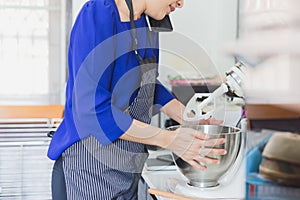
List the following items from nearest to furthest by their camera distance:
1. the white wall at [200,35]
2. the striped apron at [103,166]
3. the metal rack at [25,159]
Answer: the striped apron at [103,166] → the metal rack at [25,159] → the white wall at [200,35]

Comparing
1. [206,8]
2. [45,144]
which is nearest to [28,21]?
[45,144]

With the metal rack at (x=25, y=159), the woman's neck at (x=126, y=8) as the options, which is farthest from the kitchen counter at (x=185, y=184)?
the metal rack at (x=25, y=159)

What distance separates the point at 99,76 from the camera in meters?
0.97

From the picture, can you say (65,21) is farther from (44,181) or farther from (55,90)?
(44,181)

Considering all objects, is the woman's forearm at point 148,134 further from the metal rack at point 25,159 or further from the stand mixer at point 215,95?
the metal rack at point 25,159

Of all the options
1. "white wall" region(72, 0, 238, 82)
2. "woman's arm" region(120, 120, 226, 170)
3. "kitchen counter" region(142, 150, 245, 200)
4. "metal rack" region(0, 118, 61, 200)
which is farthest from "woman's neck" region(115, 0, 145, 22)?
"white wall" region(72, 0, 238, 82)

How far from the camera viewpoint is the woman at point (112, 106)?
3.11 feet

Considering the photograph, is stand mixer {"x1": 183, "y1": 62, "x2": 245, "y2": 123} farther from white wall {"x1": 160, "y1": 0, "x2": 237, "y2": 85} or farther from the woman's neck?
white wall {"x1": 160, "y1": 0, "x2": 237, "y2": 85}

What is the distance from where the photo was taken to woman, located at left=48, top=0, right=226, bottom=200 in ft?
3.11

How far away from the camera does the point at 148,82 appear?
3.72ft

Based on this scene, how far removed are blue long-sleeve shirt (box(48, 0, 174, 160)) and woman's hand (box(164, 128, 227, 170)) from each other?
12 cm

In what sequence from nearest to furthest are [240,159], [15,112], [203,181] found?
[203,181] < [240,159] < [15,112]

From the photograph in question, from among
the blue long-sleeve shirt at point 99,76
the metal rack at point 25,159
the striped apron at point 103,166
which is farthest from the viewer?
the metal rack at point 25,159

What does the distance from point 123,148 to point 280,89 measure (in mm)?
761
